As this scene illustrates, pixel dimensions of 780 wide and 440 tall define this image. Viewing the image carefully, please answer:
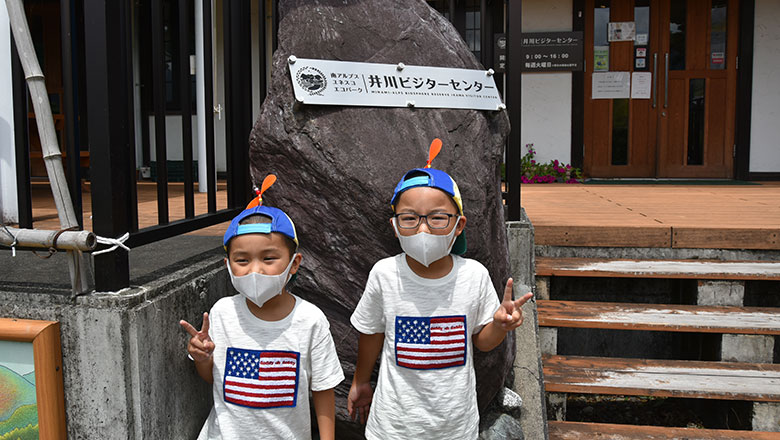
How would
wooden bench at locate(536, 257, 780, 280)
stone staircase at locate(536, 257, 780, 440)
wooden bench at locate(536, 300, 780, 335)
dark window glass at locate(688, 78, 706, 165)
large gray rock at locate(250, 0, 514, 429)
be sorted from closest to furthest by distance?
large gray rock at locate(250, 0, 514, 429), stone staircase at locate(536, 257, 780, 440), wooden bench at locate(536, 300, 780, 335), wooden bench at locate(536, 257, 780, 280), dark window glass at locate(688, 78, 706, 165)

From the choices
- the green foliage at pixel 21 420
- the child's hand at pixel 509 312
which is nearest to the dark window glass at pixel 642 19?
the child's hand at pixel 509 312

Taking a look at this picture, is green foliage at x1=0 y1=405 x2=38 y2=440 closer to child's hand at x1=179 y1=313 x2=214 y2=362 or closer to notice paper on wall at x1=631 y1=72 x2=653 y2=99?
child's hand at x1=179 y1=313 x2=214 y2=362

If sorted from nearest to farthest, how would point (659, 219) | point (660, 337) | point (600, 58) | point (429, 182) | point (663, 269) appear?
point (429, 182), point (663, 269), point (660, 337), point (659, 219), point (600, 58)

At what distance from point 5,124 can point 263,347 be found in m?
2.32

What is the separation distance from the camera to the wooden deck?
3582 millimetres

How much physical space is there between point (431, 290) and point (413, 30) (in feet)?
3.69

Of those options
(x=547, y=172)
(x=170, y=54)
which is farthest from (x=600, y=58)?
(x=170, y=54)

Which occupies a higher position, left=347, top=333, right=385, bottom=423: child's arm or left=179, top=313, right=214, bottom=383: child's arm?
left=179, top=313, right=214, bottom=383: child's arm

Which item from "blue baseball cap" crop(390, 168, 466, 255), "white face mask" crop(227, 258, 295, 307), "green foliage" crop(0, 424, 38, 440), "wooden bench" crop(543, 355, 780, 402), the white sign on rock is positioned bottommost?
"wooden bench" crop(543, 355, 780, 402)

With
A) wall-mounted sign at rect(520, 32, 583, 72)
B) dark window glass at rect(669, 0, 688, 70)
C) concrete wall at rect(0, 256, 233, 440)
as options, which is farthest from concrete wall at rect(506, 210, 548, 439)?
dark window glass at rect(669, 0, 688, 70)

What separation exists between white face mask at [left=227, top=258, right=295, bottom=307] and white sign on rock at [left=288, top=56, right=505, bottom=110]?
75cm

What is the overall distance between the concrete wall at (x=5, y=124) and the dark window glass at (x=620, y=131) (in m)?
7.56

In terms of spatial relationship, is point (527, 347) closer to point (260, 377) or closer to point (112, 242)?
point (260, 377)

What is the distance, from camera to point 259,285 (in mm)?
1729
